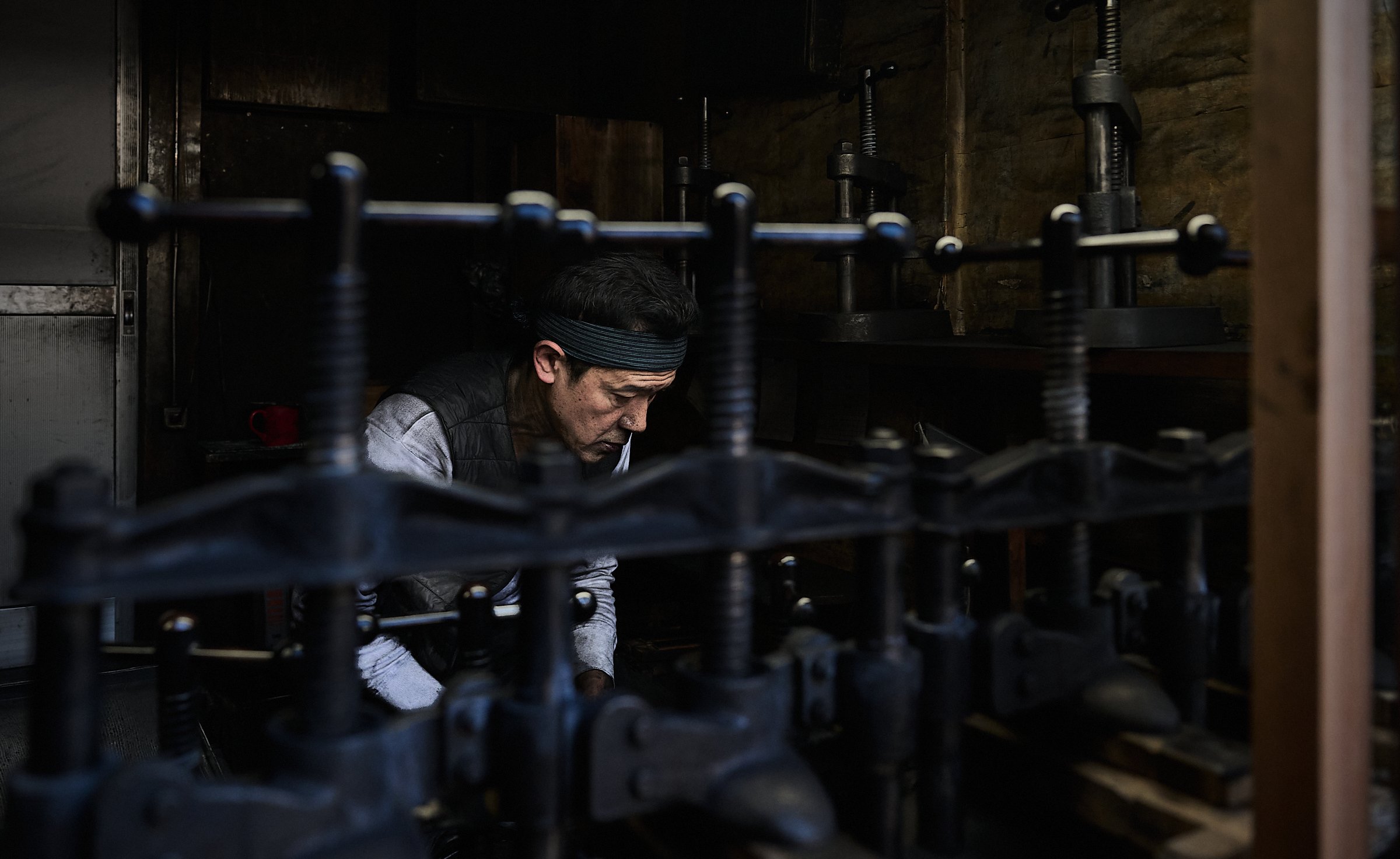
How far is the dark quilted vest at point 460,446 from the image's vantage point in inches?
87.1

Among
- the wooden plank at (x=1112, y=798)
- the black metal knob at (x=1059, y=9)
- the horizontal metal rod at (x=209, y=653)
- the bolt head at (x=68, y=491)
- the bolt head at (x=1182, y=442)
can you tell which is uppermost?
the black metal knob at (x=1059, y=9)

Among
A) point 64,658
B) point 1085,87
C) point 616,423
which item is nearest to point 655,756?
point 64,658

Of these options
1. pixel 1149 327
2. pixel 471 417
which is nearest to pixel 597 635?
pixel 471 417

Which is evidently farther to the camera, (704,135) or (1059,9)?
(704,135)

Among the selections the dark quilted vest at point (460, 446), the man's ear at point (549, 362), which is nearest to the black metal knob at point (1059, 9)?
the man's ear at point (549, 362)

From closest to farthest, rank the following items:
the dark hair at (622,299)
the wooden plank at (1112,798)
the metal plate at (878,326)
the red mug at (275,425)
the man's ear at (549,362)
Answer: the wooden plank at (1112,798) → the dark hair at (622,299) → the man's ear at (549,362) → the metal plate at (878,326) → the red mug at (275,425)

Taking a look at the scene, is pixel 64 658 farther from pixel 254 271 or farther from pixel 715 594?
pixel 254 271

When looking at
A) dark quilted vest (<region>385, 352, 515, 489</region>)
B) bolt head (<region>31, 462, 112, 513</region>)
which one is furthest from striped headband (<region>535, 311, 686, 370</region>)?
bolt head (<region>31, 462, 112, 513</region>)

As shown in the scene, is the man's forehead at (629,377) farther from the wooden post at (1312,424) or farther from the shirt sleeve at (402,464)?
the wooden post at (1312,424)

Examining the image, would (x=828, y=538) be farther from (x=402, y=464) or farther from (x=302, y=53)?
(x=302, y=53)

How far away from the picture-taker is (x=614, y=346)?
215cm

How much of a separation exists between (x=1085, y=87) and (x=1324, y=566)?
1.70 metres

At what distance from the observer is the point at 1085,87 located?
2.21m

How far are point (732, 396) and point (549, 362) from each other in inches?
60.4
